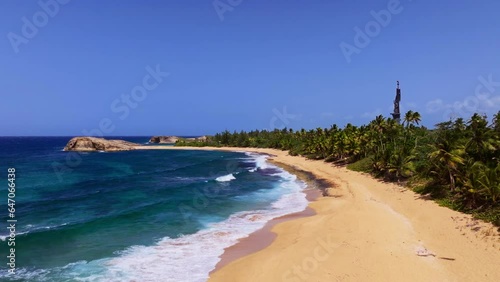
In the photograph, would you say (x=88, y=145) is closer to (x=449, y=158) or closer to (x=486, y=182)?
(x=449, y=158)

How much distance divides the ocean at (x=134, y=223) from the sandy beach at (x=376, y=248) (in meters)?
2.48

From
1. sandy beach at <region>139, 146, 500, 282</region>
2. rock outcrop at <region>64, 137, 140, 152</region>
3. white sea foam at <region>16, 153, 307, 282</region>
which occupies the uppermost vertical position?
rock outcrop at <region>64, 137, 140, 152</region>

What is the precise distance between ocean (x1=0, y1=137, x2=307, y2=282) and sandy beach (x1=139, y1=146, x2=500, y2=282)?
97.6 inches

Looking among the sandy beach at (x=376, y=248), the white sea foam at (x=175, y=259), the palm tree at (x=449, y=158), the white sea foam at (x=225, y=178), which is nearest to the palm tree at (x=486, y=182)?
the sandy beach at (x=376, y=248)

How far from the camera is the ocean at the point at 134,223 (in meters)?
17.2

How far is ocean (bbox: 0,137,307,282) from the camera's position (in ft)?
56.5

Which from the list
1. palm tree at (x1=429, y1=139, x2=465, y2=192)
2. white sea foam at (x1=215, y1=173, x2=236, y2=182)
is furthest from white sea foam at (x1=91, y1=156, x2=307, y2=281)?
white sea foam at (x1=215, y1=173, x2=236, y2=182)

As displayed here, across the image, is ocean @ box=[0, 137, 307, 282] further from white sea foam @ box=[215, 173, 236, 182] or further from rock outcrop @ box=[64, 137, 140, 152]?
rock outcrop @ box=[64, 137, 140, 152]

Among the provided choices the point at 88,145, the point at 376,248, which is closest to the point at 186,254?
the point at 376,248

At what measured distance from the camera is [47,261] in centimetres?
1848

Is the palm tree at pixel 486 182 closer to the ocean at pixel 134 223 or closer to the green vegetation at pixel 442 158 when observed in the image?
the green vegetation at pixel 442 158

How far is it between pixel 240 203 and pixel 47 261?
1812 centimetres

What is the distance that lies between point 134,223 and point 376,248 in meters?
17.6

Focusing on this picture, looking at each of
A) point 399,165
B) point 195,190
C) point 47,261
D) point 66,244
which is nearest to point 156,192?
point 195,190
